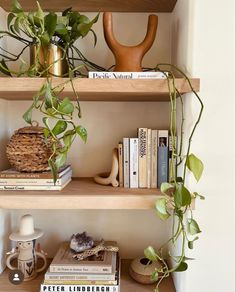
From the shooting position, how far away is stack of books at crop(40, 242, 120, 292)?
0.84 metres

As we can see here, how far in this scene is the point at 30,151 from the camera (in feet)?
2.71

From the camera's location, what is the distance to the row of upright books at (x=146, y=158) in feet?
2.79

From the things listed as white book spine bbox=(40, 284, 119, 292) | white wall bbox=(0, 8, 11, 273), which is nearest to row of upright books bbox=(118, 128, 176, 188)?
white book spine bbox=(40, 284, 119, 292)

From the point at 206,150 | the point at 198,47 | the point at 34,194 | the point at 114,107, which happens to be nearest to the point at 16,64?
the point at 114,107

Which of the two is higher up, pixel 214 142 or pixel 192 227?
pixel 214 142

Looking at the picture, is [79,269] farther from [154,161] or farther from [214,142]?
[214,142]

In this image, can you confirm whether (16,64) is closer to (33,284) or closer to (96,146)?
(96,146)

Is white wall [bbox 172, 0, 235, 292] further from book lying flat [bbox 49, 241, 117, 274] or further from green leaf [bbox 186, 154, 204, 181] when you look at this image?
book lying flat [bbox 49, 241, 117, 274]

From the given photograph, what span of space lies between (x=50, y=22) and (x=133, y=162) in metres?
0.48

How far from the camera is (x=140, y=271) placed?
2.98 feet

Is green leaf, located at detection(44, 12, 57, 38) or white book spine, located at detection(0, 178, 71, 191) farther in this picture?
white book spine, located at detection(0, 178, 71, 191)

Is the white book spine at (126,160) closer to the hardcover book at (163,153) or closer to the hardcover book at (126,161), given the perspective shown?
the hardcover book at (126,161)

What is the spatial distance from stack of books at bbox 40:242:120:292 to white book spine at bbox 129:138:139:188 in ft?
0.95

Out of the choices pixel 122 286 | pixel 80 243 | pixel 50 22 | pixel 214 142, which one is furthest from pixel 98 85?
pixel 122 286
